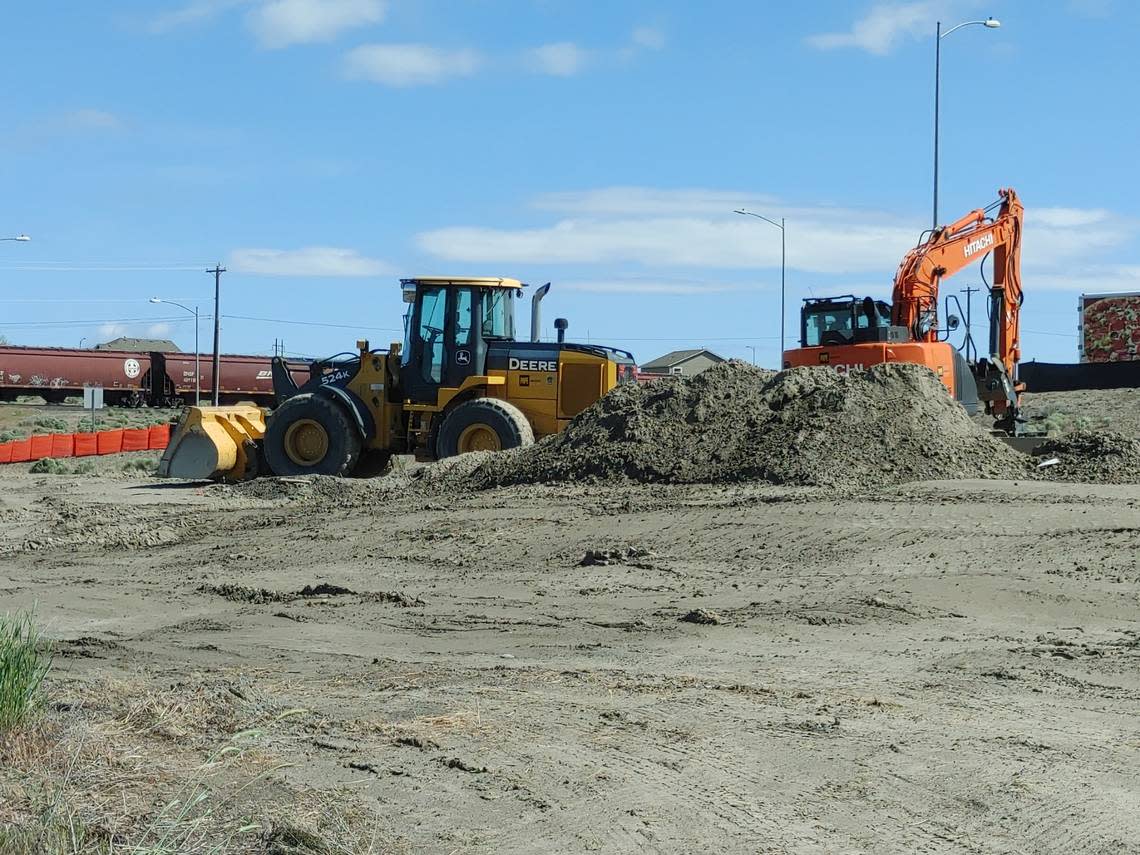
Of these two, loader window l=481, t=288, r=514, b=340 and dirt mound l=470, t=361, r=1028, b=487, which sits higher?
loader window l=481, t=288, r=514, b=340

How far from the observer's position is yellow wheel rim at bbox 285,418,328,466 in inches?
836

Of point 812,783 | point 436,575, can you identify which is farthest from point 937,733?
point 436,575

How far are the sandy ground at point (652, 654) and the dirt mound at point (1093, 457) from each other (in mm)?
1861

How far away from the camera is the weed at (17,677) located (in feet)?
21.5

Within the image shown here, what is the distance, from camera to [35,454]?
33312mm

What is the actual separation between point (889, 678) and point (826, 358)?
1332cm

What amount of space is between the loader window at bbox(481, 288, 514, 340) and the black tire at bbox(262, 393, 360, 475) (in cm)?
249

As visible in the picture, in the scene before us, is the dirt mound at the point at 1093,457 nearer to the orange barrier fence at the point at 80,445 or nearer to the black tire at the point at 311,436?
the black tire at the point at 311,436

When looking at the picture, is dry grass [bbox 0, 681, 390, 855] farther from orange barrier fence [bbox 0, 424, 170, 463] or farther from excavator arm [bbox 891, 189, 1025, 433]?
orange barrier fence [bbox 0, 424, 170, 463]

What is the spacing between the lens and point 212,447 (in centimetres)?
2148

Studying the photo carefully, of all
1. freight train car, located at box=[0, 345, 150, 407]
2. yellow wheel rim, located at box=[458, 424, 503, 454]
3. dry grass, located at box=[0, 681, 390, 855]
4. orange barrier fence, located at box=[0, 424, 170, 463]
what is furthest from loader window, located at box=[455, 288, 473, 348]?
freight train car, located at box=[0, 345, 150, 407]

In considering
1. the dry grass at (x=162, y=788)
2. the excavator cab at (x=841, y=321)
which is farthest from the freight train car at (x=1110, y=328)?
the dry grass at (x=162, y=788)

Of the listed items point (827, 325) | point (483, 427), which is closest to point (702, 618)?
point (483, 427)

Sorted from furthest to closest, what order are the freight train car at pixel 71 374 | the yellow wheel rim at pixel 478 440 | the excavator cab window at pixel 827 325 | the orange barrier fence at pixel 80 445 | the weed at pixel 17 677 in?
the freight train car at pixel 71 374, the orange barrier fence at pixel 80 445, the excavator cab window at pixel 827 325, the yellow wheel rim at pixel 478 440, the weed at pixel 17 677
